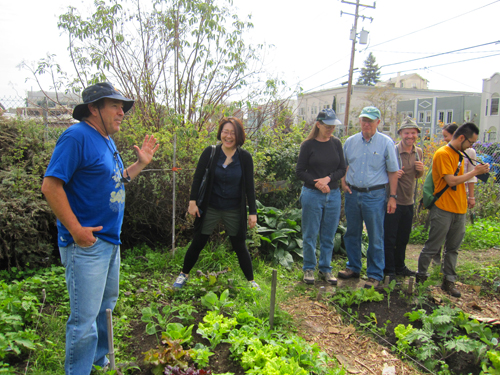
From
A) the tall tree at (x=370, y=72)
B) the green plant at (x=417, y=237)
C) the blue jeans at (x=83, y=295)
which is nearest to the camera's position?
the blue jeans at (x=83, y=295)

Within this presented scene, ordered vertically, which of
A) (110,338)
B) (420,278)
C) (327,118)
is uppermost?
(327,118)

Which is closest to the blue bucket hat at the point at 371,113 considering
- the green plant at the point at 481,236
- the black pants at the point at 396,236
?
the black pants at the point at 396,236

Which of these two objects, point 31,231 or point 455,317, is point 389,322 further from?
point 31,231

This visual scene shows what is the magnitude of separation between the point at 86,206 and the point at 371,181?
314cm

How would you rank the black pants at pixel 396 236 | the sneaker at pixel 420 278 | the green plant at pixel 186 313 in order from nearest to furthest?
1. the green plant at pixel 186 313
2. the sneaker at pixel 420 278
3. the black pants at pixel 396 236

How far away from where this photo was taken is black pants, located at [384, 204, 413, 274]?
447cm

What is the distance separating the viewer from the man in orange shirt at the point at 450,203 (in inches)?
156

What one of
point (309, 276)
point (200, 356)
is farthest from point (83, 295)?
point (309, 276)

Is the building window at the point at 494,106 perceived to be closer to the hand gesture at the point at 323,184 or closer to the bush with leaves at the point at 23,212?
the hand gesture at the point at 323,184

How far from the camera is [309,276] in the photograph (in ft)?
13.9

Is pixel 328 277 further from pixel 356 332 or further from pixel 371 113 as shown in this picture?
pixel 371 113

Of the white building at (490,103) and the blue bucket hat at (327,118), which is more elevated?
the white building at (490,103)

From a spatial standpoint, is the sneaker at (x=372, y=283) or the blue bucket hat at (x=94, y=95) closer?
the blue bucket hat at (x=94, y=95)

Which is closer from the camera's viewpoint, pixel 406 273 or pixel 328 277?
pixel 328 277
